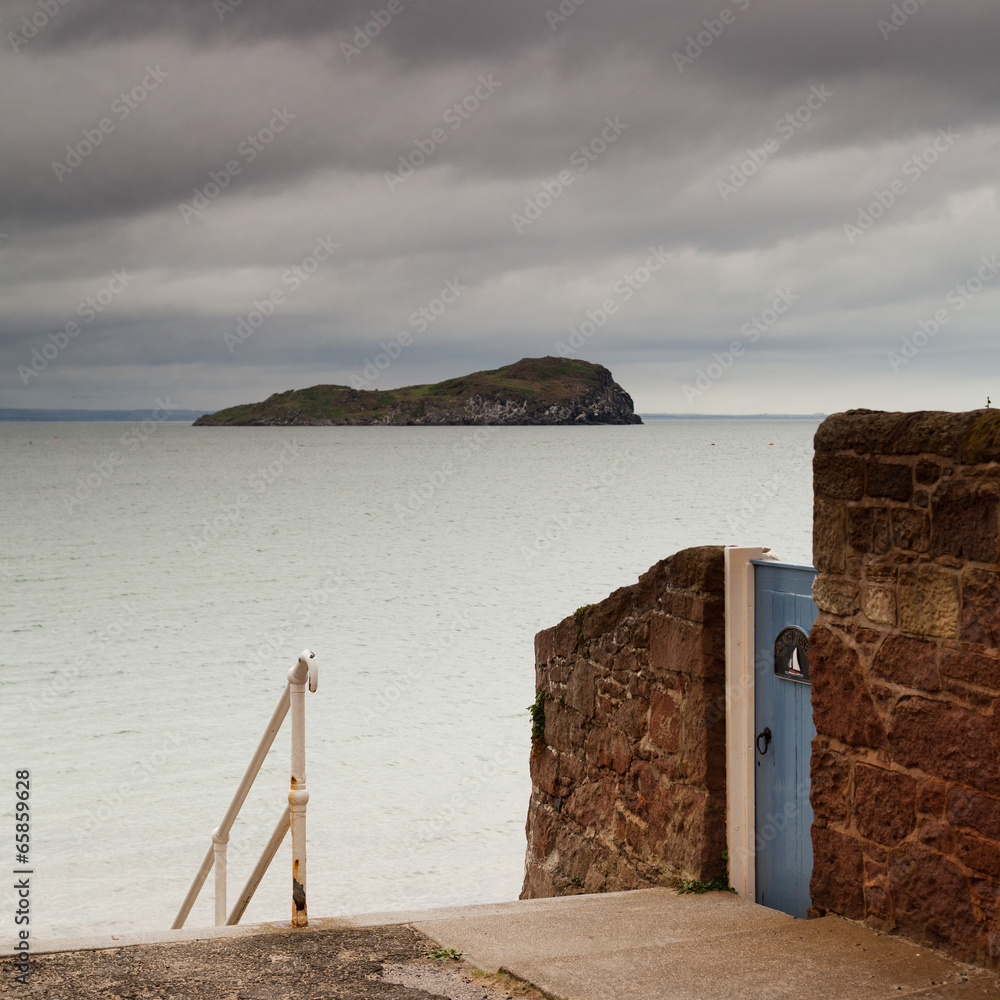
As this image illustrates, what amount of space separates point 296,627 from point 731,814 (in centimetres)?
1984

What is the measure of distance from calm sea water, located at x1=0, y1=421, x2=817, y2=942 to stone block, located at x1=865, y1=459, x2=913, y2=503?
7.23 m

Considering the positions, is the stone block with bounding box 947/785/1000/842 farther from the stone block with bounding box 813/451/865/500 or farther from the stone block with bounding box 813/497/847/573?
the stone block with bounding box 813/451/865/500

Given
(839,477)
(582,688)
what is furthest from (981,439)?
(582,688)

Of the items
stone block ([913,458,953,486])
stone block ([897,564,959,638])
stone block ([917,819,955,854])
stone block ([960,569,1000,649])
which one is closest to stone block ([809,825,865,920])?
stone block ([917,819,955,854])

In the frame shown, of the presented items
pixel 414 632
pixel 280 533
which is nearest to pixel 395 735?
pixel 414 632

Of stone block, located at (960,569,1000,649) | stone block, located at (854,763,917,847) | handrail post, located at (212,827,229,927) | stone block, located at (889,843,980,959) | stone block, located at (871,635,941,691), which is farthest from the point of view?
handrail post, located at (212,827,229,927)

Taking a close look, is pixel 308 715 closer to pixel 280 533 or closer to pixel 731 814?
pixel 731 814

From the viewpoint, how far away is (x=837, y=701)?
4.48 meters

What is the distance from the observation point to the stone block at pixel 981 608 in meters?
3.73

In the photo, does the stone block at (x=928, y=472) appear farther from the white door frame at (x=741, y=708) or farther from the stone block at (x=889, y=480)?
the white door frame at (x=741, y=708)

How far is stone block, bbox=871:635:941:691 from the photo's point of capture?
4.02 metres

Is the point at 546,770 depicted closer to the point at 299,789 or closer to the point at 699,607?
the point at 699,607

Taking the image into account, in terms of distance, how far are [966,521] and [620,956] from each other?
222 centimetres

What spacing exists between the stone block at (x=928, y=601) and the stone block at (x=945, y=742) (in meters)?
0.29
